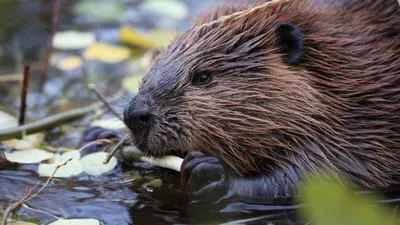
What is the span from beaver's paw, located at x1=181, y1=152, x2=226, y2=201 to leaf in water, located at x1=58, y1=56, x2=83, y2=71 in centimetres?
288

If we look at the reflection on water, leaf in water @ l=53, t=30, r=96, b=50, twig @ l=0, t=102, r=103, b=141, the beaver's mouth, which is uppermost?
leaf in water @ l=53, t=30, r=96, b=50

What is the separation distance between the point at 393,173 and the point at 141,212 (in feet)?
3.48

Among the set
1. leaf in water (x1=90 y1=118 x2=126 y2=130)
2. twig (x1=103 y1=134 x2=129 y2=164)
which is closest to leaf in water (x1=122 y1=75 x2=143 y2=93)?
leaf in water (x1=90 y1=118 x2=126 y2=130)

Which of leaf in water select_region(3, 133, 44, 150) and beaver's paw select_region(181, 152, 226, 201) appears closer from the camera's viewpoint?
beaver's paw select_region(181, 152, 226, 201)

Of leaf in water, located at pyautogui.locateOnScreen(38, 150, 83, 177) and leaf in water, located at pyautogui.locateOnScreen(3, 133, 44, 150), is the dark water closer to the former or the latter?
leaf in water, located at pyautogui.locateOnScreen(38, 150, 83, 177)

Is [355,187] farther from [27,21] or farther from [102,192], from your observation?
[27,21]

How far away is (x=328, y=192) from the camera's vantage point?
3.96ft

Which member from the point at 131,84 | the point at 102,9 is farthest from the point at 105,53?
the point at 102,9

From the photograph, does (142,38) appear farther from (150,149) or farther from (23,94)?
(150,149)

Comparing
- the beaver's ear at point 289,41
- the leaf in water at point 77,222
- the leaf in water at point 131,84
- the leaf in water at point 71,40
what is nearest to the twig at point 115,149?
the leaf in water at point 77,222

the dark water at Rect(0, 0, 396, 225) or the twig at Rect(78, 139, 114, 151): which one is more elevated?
the twig at Rect(78, 139, 114, 151)

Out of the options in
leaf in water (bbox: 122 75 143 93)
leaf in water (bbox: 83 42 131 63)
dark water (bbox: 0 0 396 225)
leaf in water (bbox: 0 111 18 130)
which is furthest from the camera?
leaf in water (bbox: 83 42 131 63)

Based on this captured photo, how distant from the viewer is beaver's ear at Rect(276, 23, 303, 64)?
2.84 m

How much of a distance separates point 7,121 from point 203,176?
1611mm
